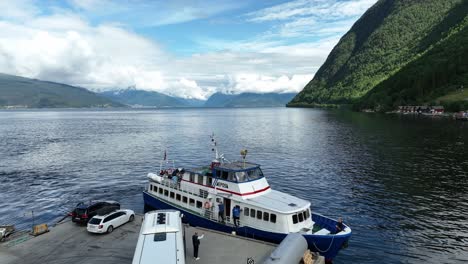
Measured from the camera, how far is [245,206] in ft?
102

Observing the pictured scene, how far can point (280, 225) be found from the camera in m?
28.5

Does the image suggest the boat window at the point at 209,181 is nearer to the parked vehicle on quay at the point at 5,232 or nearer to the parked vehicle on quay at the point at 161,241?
the parked vehicle on quay at the point at 161,241

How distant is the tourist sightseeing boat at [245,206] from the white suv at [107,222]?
23.3 feet

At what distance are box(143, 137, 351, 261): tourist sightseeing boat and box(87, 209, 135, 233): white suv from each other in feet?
23.3

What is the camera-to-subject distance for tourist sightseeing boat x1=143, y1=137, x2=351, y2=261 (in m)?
28.4

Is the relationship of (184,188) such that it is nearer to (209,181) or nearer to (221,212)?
(209,181)

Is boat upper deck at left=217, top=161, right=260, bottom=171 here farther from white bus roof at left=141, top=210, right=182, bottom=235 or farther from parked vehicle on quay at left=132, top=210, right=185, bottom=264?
parked vehicle on quay at left=132, top=210, right=185, bottom=264

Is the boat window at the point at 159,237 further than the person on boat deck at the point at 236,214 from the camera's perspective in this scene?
No

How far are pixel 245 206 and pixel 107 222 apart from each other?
12921 millimetres

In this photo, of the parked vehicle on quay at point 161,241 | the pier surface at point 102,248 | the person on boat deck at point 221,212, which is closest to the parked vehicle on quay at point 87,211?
the pier surface at point 102,248

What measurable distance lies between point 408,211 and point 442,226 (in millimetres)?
4894

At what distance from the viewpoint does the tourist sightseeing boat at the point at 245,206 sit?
1118 inches

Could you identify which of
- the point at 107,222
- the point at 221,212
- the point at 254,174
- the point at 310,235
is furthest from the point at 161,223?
the point at 310,235

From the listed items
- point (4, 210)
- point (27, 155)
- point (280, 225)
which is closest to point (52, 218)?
point (4, 210)
